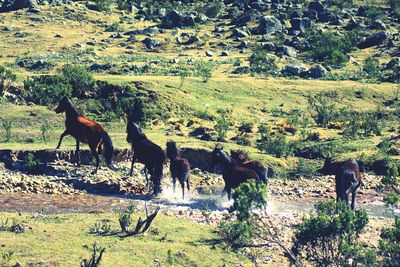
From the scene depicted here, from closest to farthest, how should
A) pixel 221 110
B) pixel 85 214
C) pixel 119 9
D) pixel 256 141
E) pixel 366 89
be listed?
pixel 85 214 < pixel 256 141 < pixel 221 110 < pixel 366 89 < pixel 119 9

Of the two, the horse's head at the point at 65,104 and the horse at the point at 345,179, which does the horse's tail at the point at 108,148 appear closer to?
the horse's head at the point at 65,104

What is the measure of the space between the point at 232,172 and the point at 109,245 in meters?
5.97

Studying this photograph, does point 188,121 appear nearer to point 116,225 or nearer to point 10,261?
point 116,225

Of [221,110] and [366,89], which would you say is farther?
[366,89]

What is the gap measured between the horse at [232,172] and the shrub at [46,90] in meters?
13.1

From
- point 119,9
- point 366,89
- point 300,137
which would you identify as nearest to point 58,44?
point 119,9

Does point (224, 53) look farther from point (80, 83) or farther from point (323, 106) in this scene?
point (80, 83)

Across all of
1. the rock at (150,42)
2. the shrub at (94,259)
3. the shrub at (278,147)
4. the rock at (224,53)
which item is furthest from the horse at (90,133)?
the rock at (150,42)

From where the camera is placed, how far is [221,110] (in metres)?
37.3

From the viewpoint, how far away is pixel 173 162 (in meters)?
23.8

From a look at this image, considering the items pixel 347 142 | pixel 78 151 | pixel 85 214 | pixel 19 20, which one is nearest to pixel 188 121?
pixel 347 142

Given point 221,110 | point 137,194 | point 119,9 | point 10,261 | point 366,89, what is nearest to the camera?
point 10,261

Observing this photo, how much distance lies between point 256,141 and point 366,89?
47.6 ft

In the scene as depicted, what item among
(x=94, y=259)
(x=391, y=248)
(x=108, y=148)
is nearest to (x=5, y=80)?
(x=108, y=148)
